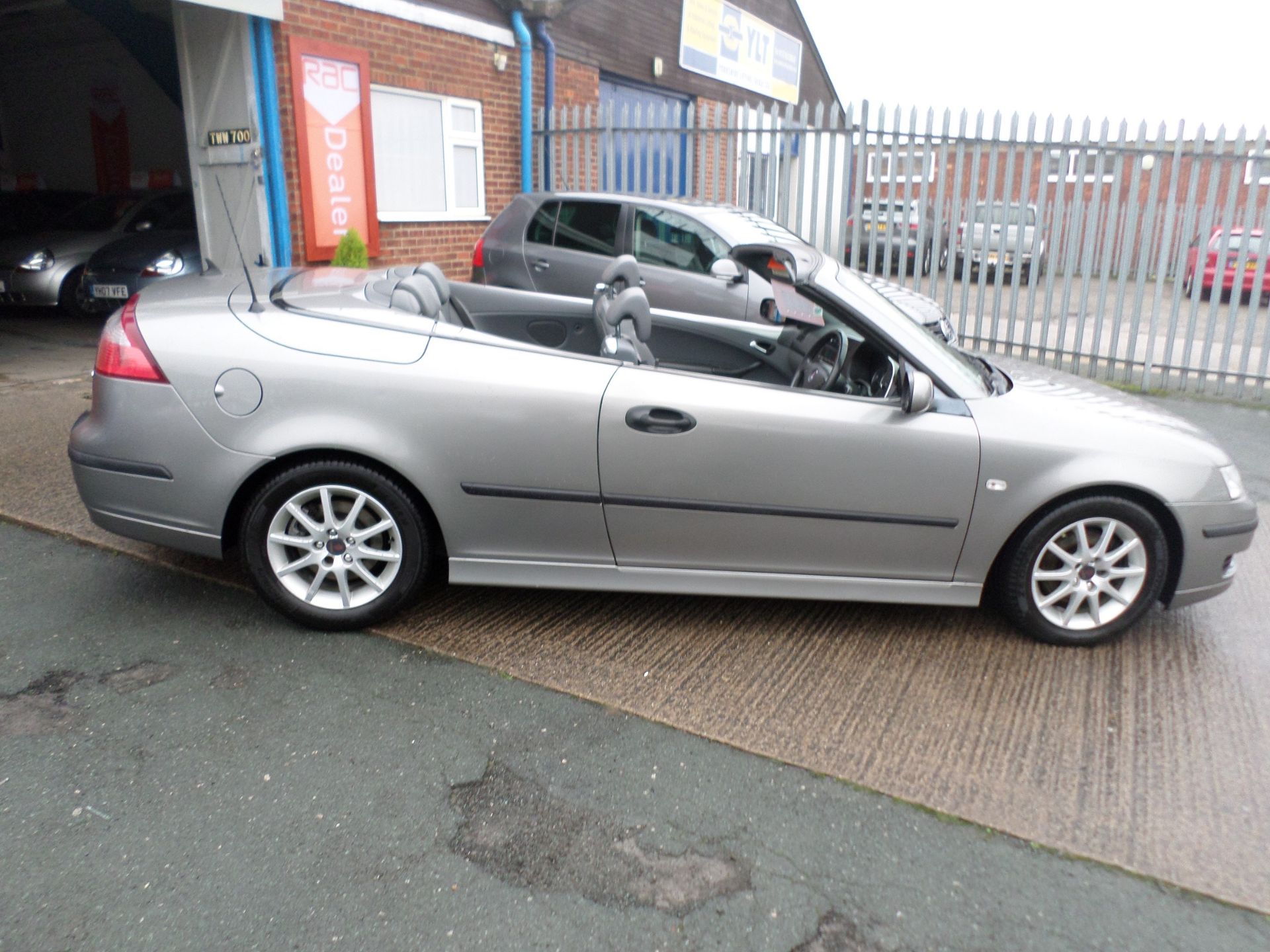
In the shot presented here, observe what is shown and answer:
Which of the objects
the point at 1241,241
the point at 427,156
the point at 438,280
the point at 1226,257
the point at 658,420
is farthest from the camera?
the point at 427,156

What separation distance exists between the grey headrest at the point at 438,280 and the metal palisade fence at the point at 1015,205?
4.44m

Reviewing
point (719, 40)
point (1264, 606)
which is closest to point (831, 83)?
point (719, 40)

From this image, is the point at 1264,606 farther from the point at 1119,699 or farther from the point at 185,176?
the point at 185,176

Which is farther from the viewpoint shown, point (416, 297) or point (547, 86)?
point (547, 86)

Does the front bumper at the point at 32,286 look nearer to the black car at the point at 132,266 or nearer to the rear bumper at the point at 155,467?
the black car at the point at 132,266

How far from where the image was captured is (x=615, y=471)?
11.3 feet

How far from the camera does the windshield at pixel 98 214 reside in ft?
38.4

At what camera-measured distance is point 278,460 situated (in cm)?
347

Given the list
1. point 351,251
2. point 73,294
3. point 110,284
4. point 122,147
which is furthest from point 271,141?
point 122,147

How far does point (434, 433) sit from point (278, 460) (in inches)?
22.2

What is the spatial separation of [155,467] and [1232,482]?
389cm

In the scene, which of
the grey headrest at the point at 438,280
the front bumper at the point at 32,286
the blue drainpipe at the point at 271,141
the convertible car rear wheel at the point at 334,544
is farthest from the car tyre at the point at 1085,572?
the front bumper at the point at 32,286

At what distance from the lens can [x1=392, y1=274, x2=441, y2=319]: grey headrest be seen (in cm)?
371

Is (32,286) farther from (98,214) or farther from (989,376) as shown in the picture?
(989,376)
